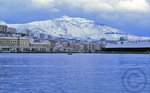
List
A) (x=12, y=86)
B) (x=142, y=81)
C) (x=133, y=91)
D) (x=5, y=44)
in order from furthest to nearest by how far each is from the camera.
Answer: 1. (x=5, y=44)
2. (x=142, y=81)
3. (x=12, y=86)
4. (x=133, y=91)

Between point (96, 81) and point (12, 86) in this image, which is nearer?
point (12, 86)

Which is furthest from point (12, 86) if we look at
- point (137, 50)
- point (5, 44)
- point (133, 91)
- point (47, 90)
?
point (5, 44)

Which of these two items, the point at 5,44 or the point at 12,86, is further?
the point at 5,44

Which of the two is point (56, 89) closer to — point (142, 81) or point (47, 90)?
point (47, 90)

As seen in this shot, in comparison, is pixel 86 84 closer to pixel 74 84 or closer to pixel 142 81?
pixel 74 84

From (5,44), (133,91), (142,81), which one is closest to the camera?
(133,91)

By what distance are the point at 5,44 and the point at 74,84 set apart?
164484 mm

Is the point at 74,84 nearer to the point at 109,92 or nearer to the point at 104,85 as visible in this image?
the point at 104,85

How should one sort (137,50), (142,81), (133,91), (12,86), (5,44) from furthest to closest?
(5,44) < (137,50) < (142,81) < (12,86) < (133,91)

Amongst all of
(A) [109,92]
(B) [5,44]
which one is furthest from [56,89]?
(B) [5,44]

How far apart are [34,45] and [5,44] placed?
12399 mm

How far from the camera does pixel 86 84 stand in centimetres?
2936

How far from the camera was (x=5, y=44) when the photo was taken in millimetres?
191875

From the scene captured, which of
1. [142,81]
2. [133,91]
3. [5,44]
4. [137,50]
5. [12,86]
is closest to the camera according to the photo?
[133,91]
